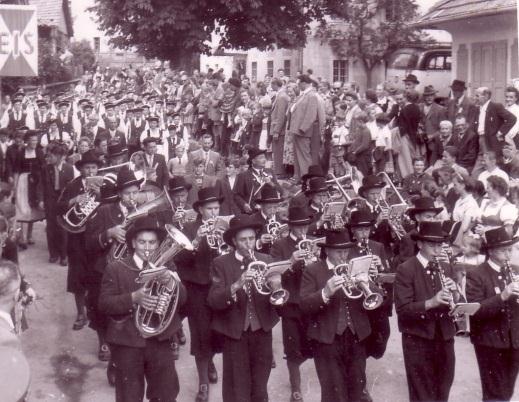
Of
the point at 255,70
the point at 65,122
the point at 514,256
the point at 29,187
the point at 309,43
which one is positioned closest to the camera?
the point at 514,256

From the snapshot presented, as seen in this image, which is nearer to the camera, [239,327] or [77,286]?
[239,327]

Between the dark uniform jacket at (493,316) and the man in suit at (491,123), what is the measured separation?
6.26 m

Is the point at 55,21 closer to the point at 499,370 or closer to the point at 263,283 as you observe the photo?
the point at 263,283

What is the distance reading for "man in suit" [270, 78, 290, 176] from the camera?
57.6 feet

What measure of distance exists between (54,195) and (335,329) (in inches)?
291

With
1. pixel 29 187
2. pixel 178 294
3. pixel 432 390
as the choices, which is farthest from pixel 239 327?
pixel 29 187

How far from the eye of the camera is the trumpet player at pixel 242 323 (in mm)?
7273

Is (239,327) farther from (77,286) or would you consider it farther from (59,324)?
(59,324)

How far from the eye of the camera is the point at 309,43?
128ft

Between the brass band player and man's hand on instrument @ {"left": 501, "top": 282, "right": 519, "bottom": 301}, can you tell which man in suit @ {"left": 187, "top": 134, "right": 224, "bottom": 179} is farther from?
man's hand on instrument @ {"left": 501, "top": 282, "right": 519, "bottom": 301}

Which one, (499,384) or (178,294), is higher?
(178,294)

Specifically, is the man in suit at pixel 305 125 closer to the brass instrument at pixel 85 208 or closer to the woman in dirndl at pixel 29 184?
the woman in dirndl at pixel 29 184

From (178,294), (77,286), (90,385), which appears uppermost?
(178,294)

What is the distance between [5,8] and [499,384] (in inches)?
281
